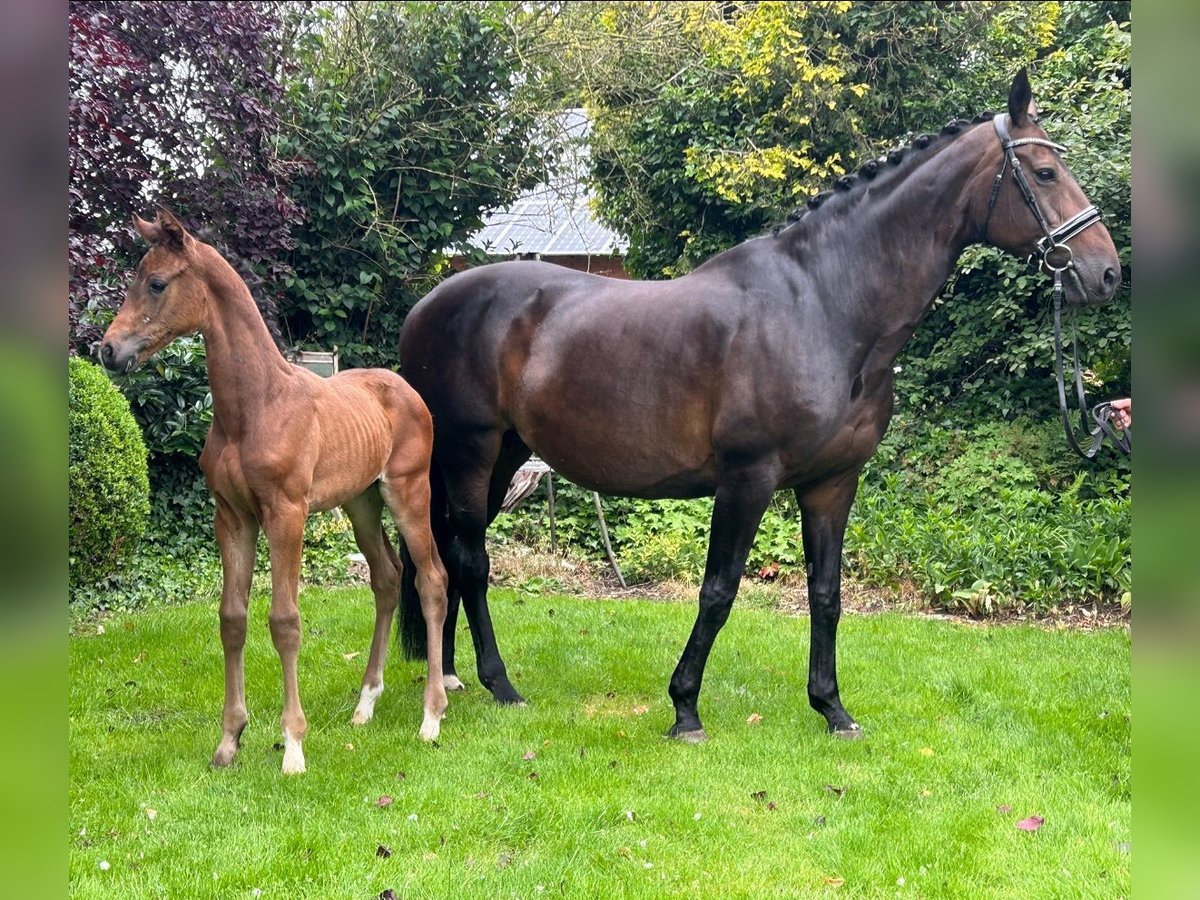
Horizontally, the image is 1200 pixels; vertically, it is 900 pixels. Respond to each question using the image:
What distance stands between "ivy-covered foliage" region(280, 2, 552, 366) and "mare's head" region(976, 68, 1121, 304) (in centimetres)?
700

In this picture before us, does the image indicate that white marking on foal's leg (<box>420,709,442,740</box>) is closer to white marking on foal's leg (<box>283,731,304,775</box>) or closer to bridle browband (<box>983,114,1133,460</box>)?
white marking on foal's leg (<box>283,731,304,775</box>)

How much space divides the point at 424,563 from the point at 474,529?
0.49 meters

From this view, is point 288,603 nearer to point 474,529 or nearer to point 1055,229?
point 474,529

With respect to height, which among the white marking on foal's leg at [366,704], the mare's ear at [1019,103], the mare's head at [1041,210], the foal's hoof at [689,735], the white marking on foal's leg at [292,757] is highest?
the mare's ear at [1019,103]

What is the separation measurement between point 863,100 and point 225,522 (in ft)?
28.4

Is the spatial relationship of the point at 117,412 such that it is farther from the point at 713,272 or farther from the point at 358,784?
the point at 713,272

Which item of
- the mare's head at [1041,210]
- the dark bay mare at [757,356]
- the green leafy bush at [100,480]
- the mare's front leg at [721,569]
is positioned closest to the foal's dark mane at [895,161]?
the dark bay mare at [757,356]

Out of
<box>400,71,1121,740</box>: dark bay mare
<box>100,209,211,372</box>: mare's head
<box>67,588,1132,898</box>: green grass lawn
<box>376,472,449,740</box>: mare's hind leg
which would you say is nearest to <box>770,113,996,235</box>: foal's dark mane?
<box>400,71,1121,740</box>: dark bay mare

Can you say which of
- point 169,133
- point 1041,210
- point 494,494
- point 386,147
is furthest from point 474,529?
point 386,147

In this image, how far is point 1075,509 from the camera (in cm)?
788

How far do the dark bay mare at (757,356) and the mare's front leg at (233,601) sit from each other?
1357 millimetres

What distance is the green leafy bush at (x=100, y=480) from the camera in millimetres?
6328

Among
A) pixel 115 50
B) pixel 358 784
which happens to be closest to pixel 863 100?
pixel 115 50

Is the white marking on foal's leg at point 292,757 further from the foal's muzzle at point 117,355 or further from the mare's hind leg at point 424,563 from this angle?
the foal's muzzle at point 117,355
